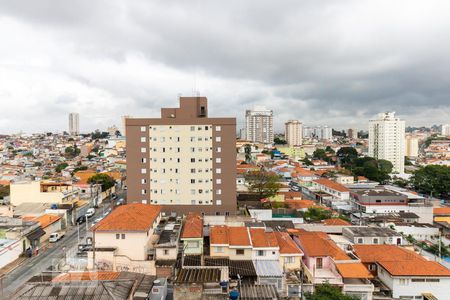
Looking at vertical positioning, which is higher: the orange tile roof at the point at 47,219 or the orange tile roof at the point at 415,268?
the orange tile roof at the point at 47,219

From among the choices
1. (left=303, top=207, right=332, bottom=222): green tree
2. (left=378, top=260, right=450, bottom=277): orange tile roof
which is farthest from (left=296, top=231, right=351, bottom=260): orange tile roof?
(left=303, top=207, right=332, bottom=222): green tree

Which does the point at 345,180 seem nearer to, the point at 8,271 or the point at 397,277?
the point at 397,277

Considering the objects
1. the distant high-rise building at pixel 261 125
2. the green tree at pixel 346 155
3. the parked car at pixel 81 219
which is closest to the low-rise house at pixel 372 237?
the parked car at pixel 81 219

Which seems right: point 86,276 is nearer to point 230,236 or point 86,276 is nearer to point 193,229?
point 193,229

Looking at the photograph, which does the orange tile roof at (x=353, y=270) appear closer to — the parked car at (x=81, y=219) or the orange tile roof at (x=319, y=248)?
the orange tile roof at (x=319, y=248)

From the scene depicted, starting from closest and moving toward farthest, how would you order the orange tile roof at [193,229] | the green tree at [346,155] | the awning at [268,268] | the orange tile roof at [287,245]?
the awning at [268,268] < the orange tile roof at [287,245] < the orange tile roof at [193,229] < the green tree at [346,155]

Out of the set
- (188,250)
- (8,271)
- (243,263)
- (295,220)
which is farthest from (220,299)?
(295,220)
